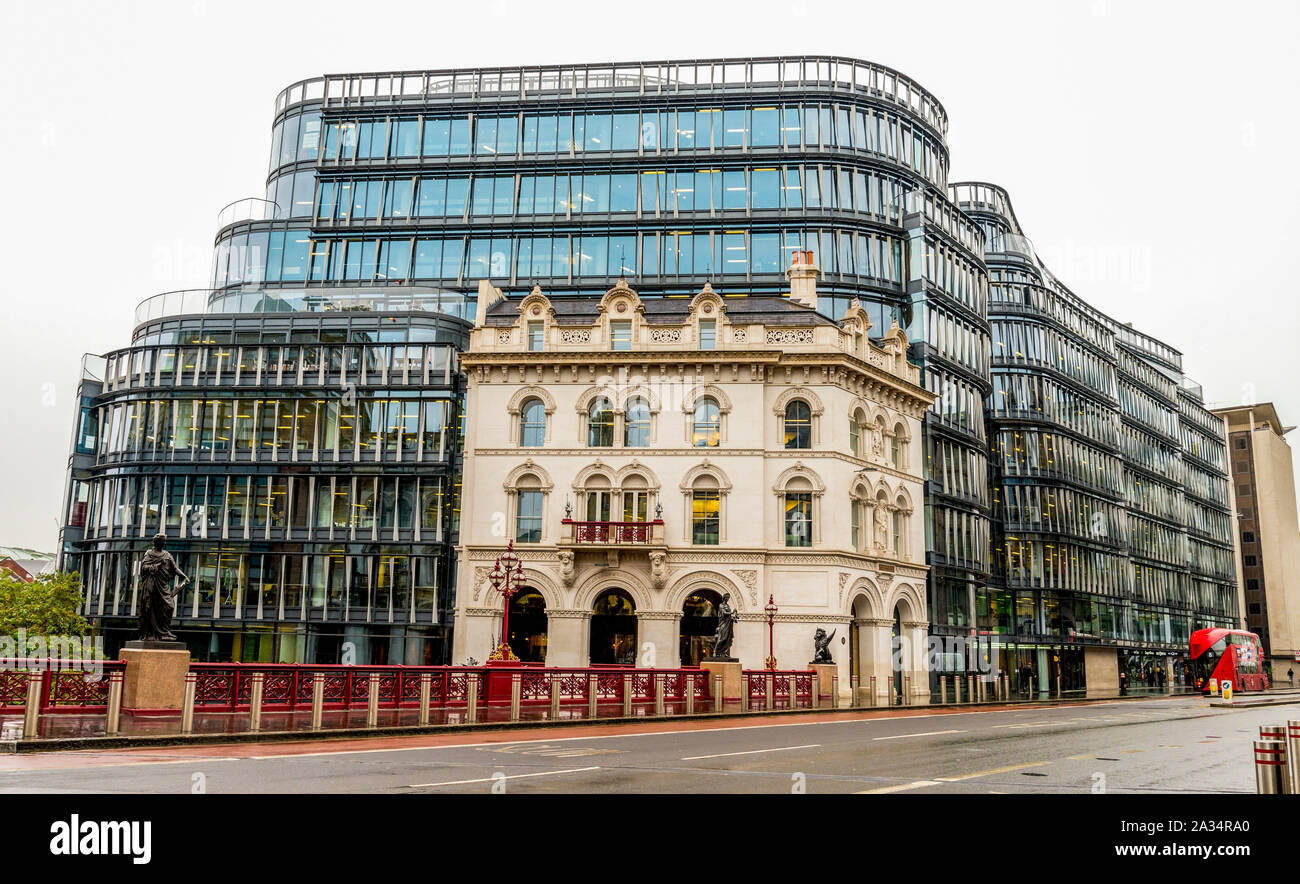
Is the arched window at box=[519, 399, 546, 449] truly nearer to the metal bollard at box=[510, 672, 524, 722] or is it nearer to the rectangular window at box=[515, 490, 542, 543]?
the rectangular window at box=[515, 490, 542, 543]

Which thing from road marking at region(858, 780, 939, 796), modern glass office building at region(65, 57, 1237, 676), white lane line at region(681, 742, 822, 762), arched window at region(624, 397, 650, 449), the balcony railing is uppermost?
modern glass office building at region(65, 57, 1237, 676)

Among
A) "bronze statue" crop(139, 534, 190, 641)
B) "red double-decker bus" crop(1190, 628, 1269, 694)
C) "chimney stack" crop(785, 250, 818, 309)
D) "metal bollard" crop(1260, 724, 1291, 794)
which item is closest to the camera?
"metal bollard" crop(1260, 724, 1291, 794)

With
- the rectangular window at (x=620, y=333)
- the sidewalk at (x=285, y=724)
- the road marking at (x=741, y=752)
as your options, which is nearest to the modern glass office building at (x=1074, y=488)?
the rectangular window at (x=620, y=333)

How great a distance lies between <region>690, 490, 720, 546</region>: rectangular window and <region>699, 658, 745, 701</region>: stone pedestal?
11.7 m

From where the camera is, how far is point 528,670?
2823 centimetres

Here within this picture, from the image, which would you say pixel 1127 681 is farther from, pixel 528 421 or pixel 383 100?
pixel 383 100

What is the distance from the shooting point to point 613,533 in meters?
43.9

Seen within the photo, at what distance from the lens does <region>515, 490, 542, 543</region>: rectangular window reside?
4544 centimetres

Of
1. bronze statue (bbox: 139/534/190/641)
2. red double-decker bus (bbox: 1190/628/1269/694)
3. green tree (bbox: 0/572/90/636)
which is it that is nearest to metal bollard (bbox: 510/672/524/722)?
bronze statue (bbox: 139/534/190/641)

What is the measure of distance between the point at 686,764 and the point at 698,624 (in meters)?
29.4

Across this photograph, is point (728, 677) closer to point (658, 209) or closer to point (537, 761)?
point (537, 761)

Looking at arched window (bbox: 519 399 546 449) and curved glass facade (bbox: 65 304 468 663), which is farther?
curved glass facade (bbox: 65 304 468 663)
